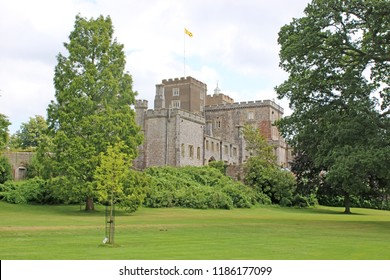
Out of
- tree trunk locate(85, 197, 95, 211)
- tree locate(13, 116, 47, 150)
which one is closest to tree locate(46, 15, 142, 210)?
tree trunk locate(85, 197, 95, 211)

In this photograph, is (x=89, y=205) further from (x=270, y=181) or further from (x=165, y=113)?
(x=165, y=113)

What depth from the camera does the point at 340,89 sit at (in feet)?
91.9

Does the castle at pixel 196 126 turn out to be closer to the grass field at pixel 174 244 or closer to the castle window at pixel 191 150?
the castle window at pixel 191 150

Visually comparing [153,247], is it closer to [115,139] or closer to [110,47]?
[115,139]

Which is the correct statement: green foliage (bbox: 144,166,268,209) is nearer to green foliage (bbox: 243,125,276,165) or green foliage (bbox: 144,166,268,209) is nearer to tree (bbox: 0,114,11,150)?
green foliage (bbox: 243,125,276,165)

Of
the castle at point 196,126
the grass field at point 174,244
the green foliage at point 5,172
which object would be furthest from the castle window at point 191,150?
the grass field at point 174,244

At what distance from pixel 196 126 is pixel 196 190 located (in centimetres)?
2069

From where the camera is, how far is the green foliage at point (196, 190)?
136ft

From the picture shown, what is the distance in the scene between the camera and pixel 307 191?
4919cm

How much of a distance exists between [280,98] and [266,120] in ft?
170

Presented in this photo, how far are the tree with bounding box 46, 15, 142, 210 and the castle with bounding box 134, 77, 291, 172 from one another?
25.3m

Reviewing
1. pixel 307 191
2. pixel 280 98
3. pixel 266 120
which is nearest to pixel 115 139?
pixel 280 98

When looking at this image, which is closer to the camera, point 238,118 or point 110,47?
point 110,47
